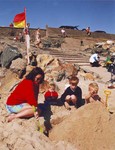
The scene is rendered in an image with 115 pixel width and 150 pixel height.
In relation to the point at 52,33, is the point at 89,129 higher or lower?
lower

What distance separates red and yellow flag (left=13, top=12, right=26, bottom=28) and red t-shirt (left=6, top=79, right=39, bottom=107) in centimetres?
724

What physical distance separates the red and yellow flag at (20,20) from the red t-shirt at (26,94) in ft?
23.8

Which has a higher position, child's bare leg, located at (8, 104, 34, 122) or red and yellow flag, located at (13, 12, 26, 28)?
red and yellow flag, located at (13, 12, 26, 28)

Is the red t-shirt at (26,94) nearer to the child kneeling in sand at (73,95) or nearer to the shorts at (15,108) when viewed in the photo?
the shorts at (15,108)

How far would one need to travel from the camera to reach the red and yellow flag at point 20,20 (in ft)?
42.3

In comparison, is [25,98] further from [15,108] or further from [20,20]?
[20,20]

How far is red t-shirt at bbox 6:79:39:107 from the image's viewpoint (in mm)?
5918

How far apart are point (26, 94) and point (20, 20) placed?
754cm

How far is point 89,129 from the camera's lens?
563 centimetres

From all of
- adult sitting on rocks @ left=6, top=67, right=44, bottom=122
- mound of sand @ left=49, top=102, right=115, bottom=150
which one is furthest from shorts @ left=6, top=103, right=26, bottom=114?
mound of sand @ left=49, top=102, right=115, bottom=150

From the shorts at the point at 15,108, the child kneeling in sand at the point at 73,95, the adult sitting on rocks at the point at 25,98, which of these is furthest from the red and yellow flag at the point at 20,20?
the shorts at the point at 15,108

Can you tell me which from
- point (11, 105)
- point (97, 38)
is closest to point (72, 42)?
point (97, 38)

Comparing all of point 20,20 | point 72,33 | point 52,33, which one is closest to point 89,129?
point 20,20

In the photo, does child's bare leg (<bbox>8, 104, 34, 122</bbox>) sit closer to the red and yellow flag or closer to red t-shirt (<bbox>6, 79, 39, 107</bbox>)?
red t-shirt (<bbox>6, 79, 39, 107</bbox>)
